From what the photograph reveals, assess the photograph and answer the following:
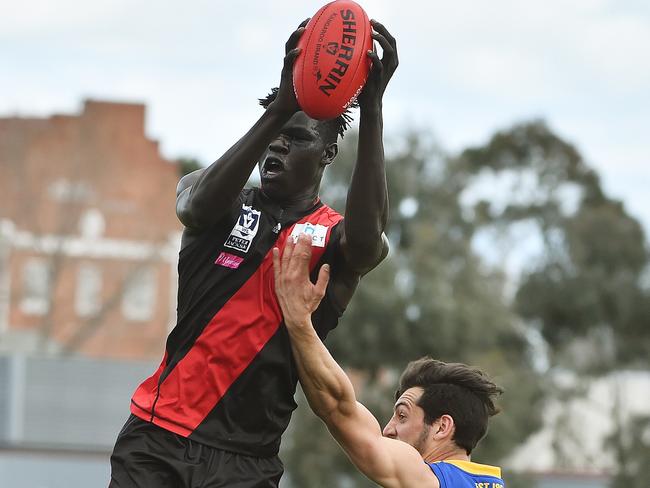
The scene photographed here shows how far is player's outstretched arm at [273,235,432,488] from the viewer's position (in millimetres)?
5422

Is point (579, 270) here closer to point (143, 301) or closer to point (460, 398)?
point (143, 301)

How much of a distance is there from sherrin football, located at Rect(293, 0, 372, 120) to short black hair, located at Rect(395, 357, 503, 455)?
72.9 inches

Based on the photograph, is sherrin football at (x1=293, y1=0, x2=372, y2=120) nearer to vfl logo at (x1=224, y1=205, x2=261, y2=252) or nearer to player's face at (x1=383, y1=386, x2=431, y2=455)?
vfl logo at (x1=224, y1=205, x2=261, y2=252)

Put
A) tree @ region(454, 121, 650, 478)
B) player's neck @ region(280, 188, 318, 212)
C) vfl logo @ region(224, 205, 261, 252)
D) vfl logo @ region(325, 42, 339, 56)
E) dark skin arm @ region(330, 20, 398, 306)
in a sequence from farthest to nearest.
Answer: tree @ region(454, 121, 650, 478) → player's neck @ region(280, 188, 318, 212) → vfl logo @ region(224, 205, 261, 252) → dark skin arm @ region(330, 20, 398, 306) → vfl logo @ region(325, 42, 339, 56)

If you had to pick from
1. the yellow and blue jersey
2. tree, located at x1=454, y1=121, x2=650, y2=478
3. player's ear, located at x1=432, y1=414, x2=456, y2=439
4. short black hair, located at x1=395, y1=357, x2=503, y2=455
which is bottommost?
the yellow and blue jersey

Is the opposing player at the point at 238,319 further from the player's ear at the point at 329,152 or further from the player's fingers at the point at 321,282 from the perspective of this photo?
the player's fingers at the point at 321,282

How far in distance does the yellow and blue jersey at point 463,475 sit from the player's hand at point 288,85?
2001mm

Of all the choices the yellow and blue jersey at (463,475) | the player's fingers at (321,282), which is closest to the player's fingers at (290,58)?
the player's fingers at (321,282)

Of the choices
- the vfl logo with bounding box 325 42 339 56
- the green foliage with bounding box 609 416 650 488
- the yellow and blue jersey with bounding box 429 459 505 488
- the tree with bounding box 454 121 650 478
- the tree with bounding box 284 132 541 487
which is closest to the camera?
the vfl logo with bounding box 325 42 339 56

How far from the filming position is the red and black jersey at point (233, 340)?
5.46 m

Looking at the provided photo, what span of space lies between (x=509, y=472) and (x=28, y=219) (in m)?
20.5

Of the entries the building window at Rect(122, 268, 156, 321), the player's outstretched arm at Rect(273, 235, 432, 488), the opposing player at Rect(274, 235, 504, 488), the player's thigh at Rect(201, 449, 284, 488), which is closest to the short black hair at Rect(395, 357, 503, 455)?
the opposing player at Rect(274, 235, 504, 488)

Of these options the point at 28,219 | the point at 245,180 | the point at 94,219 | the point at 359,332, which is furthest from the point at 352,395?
the point at 94,219

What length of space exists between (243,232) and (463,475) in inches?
65.2
